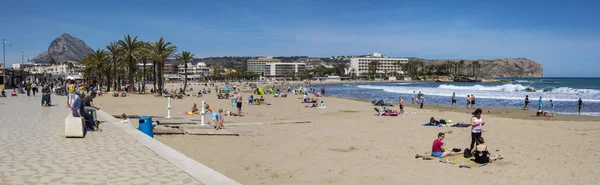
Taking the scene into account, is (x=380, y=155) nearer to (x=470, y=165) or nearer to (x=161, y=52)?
(x=470, y=165)

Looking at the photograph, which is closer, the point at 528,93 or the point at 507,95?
the point at 507,95

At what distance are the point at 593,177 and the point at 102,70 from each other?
5575 centimetres

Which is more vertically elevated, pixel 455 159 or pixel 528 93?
pixel 528 93

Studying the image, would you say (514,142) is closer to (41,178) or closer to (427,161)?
(427,161)

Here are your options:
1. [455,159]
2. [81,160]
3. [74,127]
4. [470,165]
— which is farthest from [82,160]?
[455,159]

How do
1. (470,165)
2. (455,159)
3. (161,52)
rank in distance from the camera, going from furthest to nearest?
1. (161,52)
2. (455,159)
3. (470,165)

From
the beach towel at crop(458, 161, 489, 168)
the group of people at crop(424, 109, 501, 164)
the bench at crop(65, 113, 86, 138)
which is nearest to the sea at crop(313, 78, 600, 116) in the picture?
the group of people at crop(424, 109, 501, 164)

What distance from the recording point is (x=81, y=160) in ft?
23.6

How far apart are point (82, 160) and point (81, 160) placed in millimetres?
16

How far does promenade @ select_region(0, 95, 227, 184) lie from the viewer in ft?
19.5

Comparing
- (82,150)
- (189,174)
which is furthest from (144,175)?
(82,150)

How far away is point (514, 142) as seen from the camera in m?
12.9

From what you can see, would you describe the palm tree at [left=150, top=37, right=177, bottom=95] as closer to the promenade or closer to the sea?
the sea

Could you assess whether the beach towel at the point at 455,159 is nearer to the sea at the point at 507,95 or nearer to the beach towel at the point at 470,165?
the beach towel at the point at 470,165
